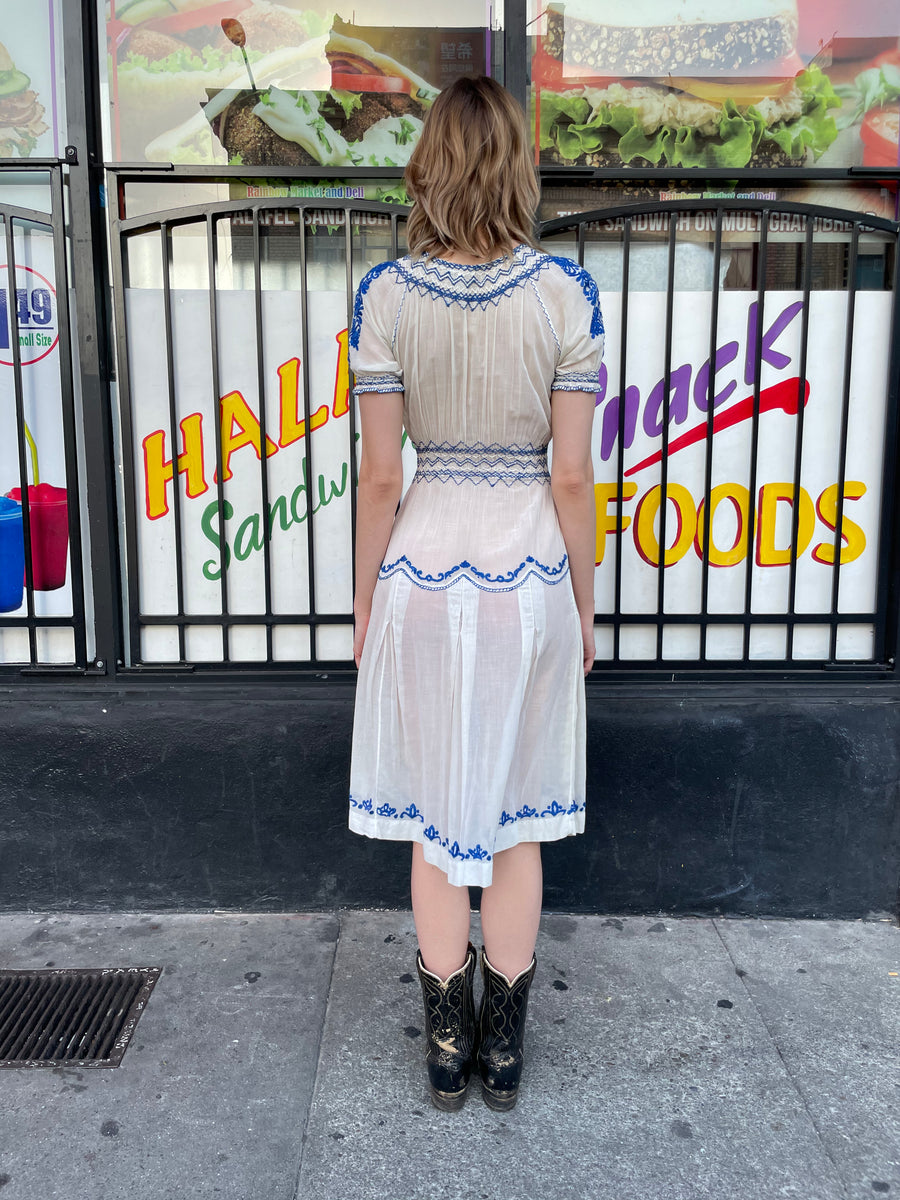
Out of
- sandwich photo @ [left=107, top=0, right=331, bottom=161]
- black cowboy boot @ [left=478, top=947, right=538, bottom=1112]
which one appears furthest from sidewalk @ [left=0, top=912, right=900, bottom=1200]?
sandwich photo @ [left=107, top=0, right=331, bottom=161]

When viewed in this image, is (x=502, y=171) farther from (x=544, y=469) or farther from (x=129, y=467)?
(x=129, y=467)

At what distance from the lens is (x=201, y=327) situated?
341 cm

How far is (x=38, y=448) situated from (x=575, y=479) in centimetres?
A: 211

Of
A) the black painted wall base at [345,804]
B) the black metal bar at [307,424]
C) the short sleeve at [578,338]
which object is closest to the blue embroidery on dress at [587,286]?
the short sleeve at [578,338]

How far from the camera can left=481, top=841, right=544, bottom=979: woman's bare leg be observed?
2.44 m

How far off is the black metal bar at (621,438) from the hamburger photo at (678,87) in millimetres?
361

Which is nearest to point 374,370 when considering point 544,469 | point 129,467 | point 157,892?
point 544,469

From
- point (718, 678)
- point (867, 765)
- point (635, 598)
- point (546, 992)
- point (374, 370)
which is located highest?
point (374, 370)

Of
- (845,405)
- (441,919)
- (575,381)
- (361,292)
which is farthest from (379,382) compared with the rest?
(845,405)

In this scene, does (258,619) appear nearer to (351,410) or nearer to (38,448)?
(351,410)

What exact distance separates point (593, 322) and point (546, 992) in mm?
1977

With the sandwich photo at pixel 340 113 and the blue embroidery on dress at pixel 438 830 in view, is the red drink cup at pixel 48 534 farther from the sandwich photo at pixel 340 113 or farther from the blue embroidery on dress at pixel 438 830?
the blue embroidery on dress at pixel 438 830

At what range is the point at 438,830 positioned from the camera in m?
2.35

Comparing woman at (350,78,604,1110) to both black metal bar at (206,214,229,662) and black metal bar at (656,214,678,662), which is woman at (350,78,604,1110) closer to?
black metal bar at (656,214,678,662)
